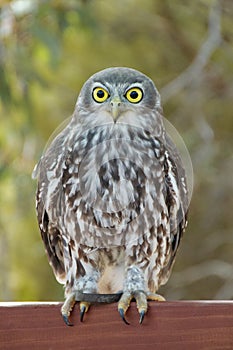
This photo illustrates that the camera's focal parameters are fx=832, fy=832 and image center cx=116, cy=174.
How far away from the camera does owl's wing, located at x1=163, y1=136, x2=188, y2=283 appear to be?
9.78 ft

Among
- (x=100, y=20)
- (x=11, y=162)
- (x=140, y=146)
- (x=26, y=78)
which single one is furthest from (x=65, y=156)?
(x=100, y=20)

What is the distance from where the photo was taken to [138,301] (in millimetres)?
2387

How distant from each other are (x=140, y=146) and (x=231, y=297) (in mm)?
2898

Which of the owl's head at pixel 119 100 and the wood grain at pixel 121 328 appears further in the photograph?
the owl's head at pixel 119 100

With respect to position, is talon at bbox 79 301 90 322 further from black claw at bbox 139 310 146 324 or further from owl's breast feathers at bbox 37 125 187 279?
owl's breast feathers at bbox 37 125 187 279

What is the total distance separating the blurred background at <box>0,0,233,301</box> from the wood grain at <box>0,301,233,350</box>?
10.00 ft

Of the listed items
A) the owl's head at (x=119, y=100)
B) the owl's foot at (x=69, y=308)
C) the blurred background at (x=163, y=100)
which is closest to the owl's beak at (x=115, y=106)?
the owl's head at (x=119, y=100)

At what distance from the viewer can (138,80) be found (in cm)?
281

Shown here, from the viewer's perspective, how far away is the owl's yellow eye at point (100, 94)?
280cm

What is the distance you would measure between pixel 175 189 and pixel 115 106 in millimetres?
439

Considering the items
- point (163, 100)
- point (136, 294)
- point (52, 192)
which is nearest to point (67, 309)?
point (136, 294)

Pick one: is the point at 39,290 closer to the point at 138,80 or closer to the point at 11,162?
the point at 11,162

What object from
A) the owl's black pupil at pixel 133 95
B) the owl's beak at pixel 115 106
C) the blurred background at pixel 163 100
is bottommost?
the blurred background at pixel 163 100

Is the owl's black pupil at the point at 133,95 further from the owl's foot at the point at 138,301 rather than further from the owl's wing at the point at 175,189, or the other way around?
the owl's foot at the point at 138,301
